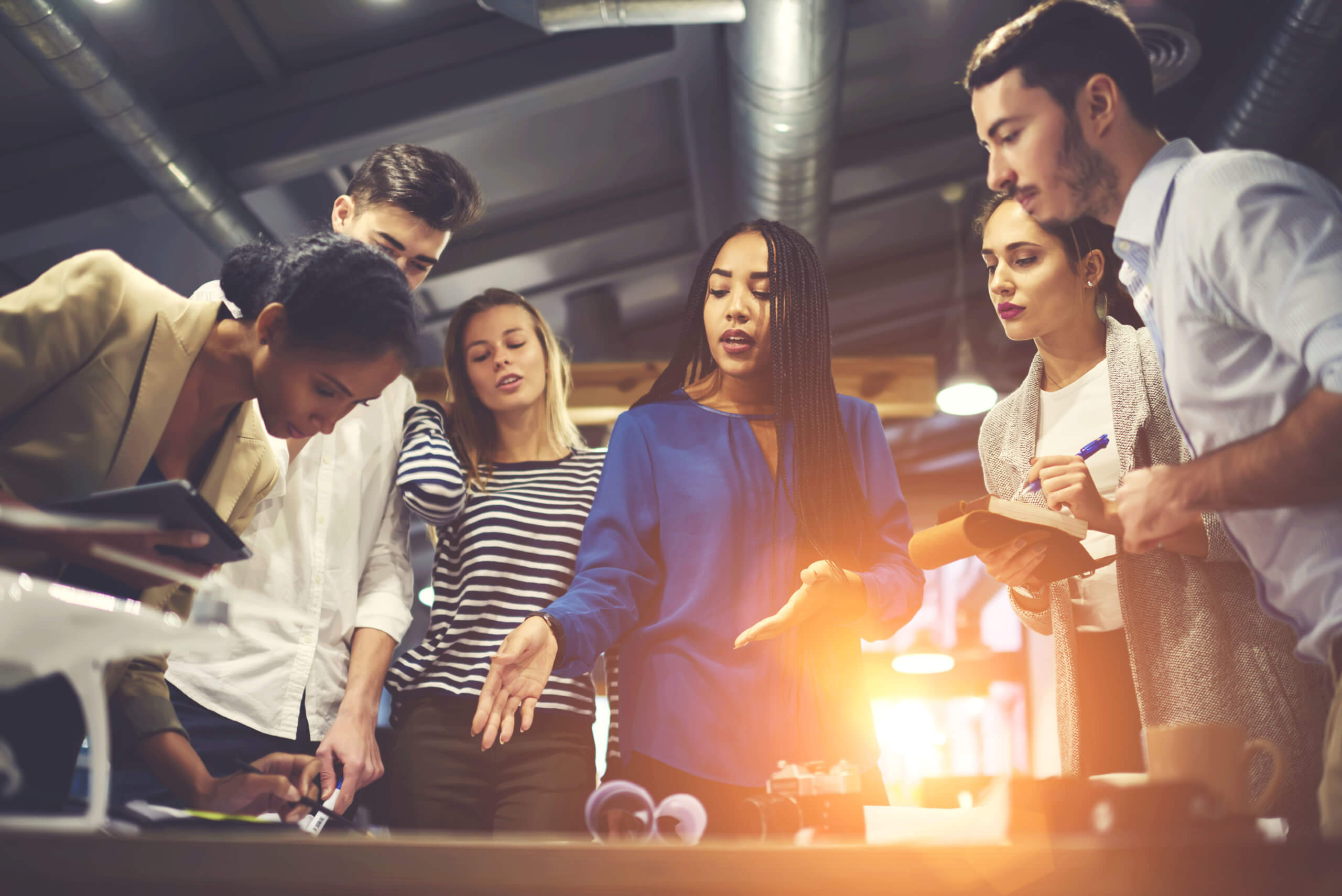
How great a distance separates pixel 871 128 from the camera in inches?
178

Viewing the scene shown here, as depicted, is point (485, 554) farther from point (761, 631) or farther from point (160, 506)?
point (160, 506)

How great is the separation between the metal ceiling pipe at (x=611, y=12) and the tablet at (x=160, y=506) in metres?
2.17

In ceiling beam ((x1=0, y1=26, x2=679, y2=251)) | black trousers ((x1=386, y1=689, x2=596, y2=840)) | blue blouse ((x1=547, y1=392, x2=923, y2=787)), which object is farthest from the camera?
ceiling beam ((x1=0, y1=26, x2=679, y2=251))

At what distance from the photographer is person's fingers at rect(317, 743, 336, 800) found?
1.52 meters

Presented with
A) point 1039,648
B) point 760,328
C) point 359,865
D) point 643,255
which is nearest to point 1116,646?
point 760,328

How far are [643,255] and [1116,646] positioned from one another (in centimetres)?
390

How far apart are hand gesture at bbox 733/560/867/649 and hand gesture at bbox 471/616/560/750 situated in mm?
267

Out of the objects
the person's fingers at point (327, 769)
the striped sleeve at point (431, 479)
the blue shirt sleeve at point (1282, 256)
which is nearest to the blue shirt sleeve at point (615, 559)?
the striped sleeve at point (431, 479)

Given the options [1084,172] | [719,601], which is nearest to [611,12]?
[1084,172]

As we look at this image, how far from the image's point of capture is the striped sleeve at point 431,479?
169 centimetres

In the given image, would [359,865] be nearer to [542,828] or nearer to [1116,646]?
[542,828]

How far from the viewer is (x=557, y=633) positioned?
4.36 feet

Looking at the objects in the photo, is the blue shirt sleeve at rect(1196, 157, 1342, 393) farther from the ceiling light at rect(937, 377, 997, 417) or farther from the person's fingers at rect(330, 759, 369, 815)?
the ceiling light at rect(937, 377, 997, 417)

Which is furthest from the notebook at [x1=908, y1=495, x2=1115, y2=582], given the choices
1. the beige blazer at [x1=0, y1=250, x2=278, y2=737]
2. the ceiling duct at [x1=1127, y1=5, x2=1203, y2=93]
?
the ceiling duct at [x1=1127, y1=5, x2=1203, y2=93]
